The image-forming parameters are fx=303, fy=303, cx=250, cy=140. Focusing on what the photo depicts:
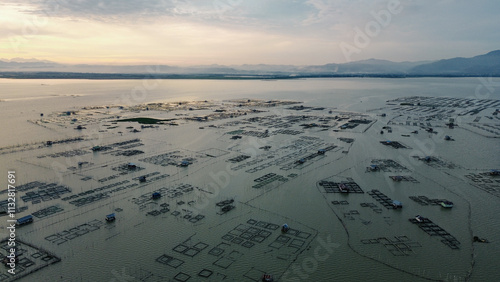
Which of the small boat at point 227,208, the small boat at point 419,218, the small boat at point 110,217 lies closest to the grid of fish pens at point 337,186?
the small boat at point 419,218

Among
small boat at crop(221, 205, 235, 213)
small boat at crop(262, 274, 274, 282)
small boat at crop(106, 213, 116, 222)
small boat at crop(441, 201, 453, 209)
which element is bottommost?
small boat at crop(262, 274, 274, 282)

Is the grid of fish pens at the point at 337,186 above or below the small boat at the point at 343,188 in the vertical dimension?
below

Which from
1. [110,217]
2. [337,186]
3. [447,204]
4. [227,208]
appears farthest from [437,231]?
[110,217]

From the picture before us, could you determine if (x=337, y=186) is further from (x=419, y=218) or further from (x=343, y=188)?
(x=419, y=218)

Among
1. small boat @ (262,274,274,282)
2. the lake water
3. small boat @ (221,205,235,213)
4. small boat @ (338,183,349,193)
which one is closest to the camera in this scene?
small boat @ (262,274,274,282)

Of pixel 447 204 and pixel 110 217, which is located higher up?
pixel 447 204

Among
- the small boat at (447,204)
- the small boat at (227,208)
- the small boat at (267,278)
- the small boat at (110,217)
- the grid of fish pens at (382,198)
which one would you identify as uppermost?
the small boat at (447,204)

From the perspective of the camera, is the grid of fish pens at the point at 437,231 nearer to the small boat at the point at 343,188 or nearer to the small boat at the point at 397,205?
the small boat at the point at 397,205

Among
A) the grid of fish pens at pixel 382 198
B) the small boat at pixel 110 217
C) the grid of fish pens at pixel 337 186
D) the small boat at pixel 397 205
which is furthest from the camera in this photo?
the grid of fish pens at pixel 337 186

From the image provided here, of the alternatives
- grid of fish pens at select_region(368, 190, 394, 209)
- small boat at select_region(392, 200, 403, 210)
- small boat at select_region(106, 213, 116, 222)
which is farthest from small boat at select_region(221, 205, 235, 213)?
small boat at select_region(392, 200, 403, 210)

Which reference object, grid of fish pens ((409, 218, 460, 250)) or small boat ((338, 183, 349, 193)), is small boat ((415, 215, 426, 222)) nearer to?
grid of fish pens ((409, 218, 460, 250))

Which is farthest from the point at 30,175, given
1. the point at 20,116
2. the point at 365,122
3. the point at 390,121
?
the point at 390,121

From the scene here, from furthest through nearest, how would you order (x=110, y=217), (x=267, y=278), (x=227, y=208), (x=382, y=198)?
(x=382, y=198)
(x=227, y=208)
(x=110, y=217)
(x=267, y=278)

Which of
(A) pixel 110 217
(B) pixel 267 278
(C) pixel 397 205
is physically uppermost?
(C) pixel 397 205
